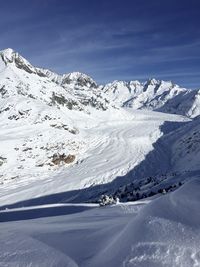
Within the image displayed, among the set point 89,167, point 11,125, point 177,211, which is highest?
point 11,125

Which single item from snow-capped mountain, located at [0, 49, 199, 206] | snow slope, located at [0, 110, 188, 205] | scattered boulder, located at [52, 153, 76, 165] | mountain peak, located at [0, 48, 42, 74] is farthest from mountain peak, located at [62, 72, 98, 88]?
scattered boulder, located at [52, 153, 76, 165]

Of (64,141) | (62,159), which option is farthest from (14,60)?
(62,159)

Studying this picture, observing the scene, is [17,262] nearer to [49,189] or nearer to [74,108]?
[49,189]

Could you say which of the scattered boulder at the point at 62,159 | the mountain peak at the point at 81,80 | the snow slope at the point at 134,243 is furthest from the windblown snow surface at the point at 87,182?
the mountain peak at the point at 81,80

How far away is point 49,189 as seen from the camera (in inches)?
1772

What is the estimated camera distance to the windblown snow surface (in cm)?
573

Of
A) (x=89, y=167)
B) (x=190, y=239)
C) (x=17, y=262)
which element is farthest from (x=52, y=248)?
(x=89, y=167)

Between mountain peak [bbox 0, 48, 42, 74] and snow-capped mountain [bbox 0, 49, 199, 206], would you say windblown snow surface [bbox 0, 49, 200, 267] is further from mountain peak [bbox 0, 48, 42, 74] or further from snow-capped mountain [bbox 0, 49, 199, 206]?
mountain peak [bbox 0, 48, 42, 74]

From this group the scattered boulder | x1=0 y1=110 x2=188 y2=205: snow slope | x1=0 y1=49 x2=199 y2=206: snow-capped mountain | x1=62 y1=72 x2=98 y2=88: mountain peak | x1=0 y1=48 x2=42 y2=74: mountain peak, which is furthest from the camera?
x1=62 y1=72 x2=98 y2=88: mountain peak

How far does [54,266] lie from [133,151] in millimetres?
54093

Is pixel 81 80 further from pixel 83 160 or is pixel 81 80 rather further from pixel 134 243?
pixel 134 243

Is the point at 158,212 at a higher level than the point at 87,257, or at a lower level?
higher

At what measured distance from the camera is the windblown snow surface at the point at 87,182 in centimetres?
573

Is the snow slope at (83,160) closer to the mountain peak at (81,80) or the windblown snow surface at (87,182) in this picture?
the windblown snow surface at (87,182)
